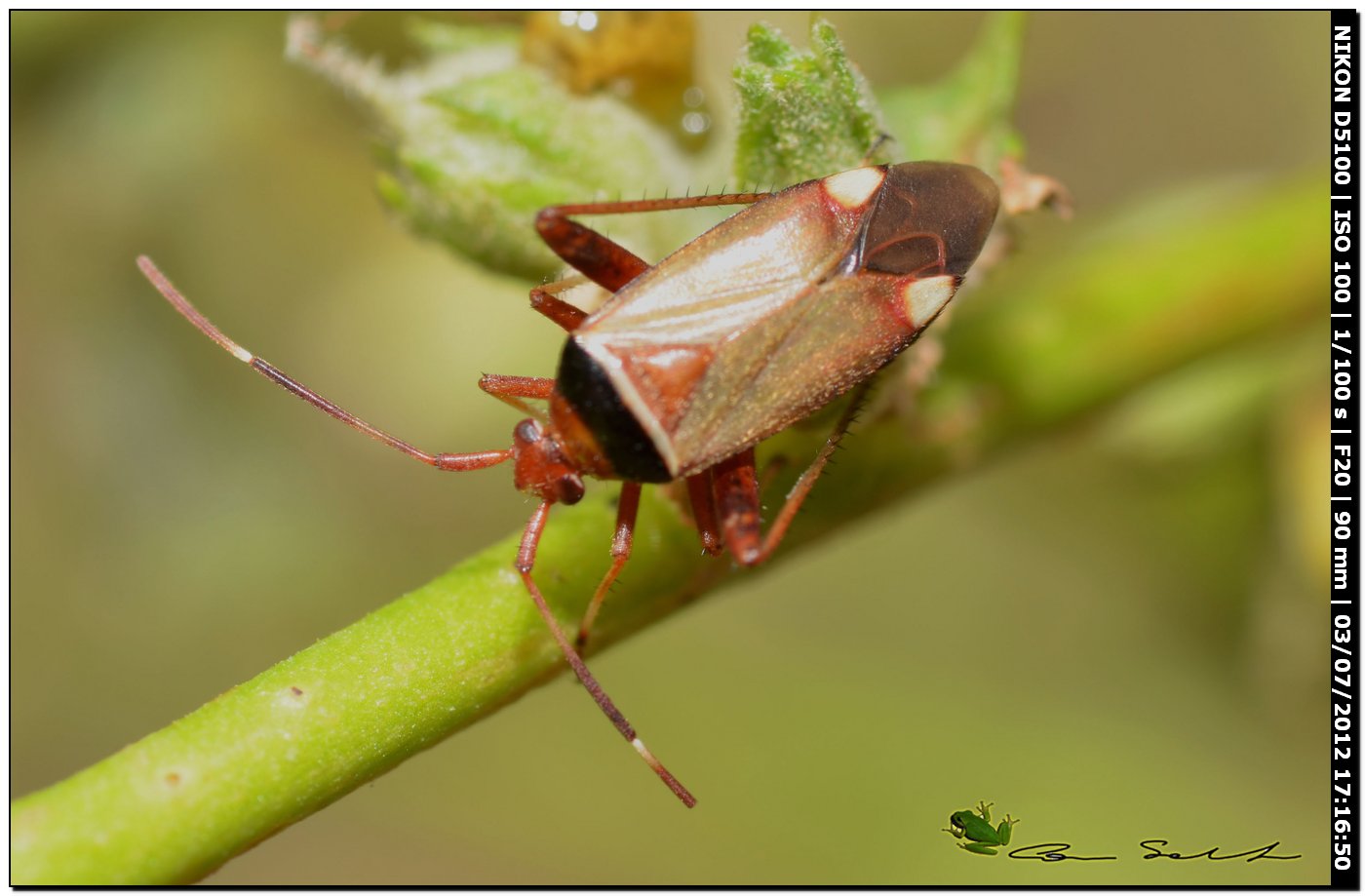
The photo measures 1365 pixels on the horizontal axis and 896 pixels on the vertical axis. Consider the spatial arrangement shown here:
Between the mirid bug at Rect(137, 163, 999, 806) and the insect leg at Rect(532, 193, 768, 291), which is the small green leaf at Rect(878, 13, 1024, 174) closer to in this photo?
the mirid bug at Rect(137, 163, 999, 806)

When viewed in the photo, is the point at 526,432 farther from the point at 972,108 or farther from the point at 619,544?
the point at 972,108

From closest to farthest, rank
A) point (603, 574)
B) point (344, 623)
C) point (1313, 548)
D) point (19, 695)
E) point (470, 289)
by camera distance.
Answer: point (344, 623) < point (603, 574) < point (1313, 548) < point (19, 695) < point (470, 289)

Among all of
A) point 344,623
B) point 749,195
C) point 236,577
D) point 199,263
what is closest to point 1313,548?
point 749,195

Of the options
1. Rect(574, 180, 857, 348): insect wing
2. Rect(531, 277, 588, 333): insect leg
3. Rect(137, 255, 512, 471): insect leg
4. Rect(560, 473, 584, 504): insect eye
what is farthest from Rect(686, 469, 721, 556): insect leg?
Rect(137, 255, 512, 471): insect leg

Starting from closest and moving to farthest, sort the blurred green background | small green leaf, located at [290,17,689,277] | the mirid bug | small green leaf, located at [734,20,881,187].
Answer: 1. small green leaf, located at [734,20,881,187]
2. small green leaf, located at [290,17,689,277]
3. the mirid bug
4. the blurred green background

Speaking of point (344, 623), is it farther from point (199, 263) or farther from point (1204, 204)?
point (1204, 204)

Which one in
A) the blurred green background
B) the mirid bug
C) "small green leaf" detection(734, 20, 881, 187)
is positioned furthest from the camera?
the blurred green background

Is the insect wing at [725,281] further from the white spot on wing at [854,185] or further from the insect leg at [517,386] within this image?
the insect leg at [517,386]
